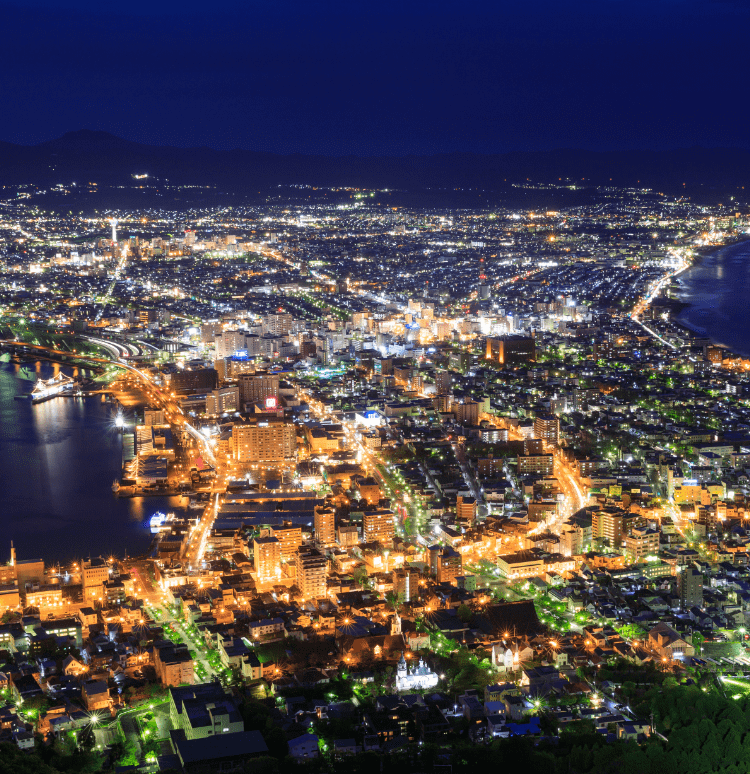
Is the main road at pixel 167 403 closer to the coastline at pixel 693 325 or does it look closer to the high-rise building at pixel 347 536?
the high-rise building at pixel 347 536

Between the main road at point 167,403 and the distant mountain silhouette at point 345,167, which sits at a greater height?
the distant mountain silhouette at point 345,167

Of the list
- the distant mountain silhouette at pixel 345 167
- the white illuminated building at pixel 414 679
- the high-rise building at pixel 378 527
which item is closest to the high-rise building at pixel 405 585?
the high-rise building at pixel 378 527

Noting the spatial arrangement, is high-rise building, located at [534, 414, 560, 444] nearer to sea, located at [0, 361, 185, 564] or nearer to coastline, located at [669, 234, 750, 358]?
sea, located at [0, 361, 185, 564]

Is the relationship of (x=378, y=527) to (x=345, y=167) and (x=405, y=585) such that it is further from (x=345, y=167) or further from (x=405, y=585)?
(x=345, y=167)

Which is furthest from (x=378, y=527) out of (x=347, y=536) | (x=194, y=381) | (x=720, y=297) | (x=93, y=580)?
(x=720, y=297)

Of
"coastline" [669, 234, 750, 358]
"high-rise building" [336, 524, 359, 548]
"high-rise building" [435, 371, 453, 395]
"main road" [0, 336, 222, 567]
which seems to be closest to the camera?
"high-rise building" [336, 524, 359, 548]

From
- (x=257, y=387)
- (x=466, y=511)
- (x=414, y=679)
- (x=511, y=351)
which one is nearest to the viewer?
(x=414, y=679)

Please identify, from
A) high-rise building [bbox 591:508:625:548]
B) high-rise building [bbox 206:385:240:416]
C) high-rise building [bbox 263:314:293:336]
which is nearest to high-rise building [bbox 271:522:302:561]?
high-rise building [bbox 591:508:625:548]
